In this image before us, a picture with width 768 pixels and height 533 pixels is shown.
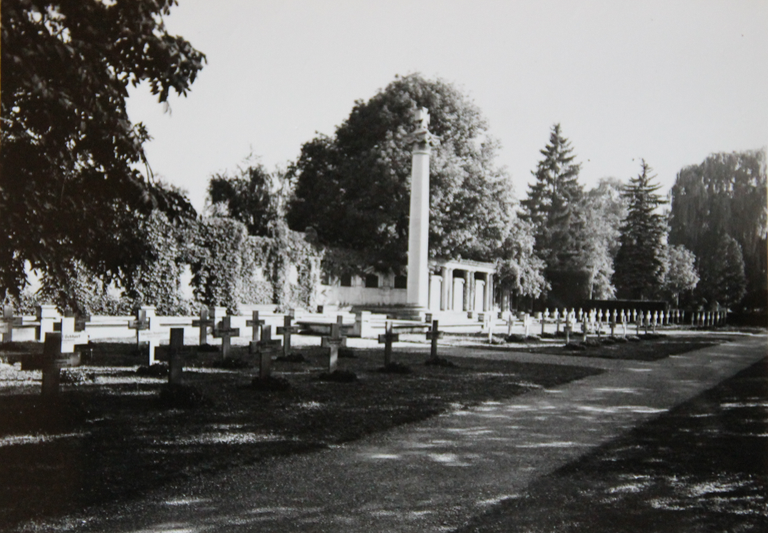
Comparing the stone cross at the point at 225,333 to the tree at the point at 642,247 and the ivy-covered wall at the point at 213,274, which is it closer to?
the ivy-covered wall at the point at 213,274

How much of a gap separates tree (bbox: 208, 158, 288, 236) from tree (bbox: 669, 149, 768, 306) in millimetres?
25523

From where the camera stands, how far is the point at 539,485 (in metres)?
5.32

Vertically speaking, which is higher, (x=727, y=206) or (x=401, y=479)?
(x=727, y=206)

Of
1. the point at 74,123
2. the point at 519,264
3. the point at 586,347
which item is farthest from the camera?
the point at 519,264

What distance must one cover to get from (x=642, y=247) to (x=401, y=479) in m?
50.8

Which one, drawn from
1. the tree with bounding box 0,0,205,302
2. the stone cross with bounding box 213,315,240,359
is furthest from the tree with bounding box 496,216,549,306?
the tree with bounding box 0,0,205,302

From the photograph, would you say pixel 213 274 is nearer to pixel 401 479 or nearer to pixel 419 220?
pixel 419 220

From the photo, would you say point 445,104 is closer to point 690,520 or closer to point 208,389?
point 208,389

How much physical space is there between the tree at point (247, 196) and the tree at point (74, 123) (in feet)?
91.1

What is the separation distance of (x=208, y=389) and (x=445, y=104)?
98.2 feet

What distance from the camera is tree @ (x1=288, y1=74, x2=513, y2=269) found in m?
33.3

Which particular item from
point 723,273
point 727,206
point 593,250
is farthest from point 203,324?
point 723,273

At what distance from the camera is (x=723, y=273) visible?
159 feet

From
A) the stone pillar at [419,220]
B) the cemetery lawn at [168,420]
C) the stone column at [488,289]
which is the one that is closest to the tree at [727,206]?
the stone column at [488,289]
